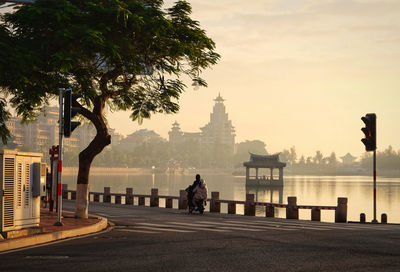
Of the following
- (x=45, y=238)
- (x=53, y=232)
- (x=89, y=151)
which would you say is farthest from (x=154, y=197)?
(x=45, y=238)

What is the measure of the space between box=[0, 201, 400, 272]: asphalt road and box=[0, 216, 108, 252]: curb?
0.44 meters

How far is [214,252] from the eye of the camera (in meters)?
11.6

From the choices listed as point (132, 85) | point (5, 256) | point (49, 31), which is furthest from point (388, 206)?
point (5, 256)

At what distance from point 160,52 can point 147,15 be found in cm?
180

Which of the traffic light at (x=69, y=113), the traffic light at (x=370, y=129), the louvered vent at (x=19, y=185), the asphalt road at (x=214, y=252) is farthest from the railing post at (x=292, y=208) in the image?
the louvered vent at (x=19, y=185)

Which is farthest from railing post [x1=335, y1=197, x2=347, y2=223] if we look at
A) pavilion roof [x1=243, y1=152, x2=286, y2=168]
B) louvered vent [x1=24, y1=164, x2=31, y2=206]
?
pavilion roof [x1=243, y1=152, x2=286, y2=168]

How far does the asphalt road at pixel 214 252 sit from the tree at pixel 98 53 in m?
5.38

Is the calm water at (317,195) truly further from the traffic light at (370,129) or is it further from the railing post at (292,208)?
the traffic light at (370,129)

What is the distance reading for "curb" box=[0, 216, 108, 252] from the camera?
1222 cm

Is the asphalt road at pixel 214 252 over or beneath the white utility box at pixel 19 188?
beneath

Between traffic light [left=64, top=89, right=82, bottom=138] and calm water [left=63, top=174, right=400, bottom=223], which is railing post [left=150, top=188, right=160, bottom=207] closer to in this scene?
calm water [left=63, top=174, right=400, bottom=223]

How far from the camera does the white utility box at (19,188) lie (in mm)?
13070

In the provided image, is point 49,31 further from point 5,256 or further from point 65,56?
point 5,256

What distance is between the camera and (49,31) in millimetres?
18906
